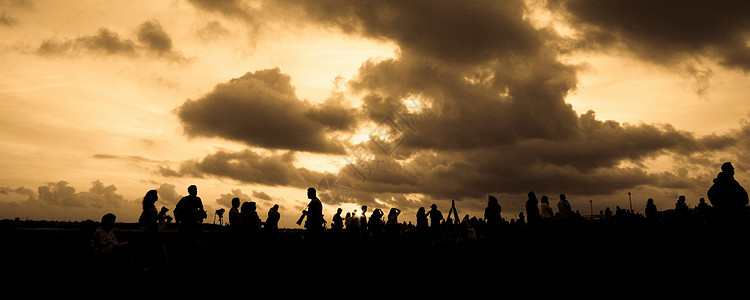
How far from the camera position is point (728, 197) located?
8.84 m

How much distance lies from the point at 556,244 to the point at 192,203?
11.5 m

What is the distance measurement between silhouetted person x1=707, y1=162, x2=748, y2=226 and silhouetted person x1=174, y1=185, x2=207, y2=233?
39.1 ft

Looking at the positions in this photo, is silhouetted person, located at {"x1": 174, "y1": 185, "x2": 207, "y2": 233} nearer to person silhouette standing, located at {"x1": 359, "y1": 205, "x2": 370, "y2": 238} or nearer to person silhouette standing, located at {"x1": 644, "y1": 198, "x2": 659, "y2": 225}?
person silhouette standing, located at {"x1": 359, "y1": 205, "x2": 370, "y2": 238}

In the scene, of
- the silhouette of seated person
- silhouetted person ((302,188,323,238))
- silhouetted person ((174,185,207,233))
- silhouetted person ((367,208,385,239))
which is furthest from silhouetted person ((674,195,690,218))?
the silhouette of seated person

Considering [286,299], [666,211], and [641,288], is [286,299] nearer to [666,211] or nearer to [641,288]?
[641,288]

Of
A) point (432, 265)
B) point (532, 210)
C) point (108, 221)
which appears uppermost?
point (532, 210)

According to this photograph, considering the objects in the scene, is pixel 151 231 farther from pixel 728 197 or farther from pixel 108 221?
pixel 728 197

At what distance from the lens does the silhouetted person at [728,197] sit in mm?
8742

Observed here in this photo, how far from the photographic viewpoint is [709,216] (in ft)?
56.2

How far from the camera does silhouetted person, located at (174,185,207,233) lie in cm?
1145

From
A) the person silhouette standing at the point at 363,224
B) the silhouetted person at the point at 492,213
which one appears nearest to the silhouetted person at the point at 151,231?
the silhouetted person at the point at 492,213

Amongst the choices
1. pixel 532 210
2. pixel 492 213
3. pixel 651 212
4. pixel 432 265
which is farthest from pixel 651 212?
pixel 432 265

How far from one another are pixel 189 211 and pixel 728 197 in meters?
12.4

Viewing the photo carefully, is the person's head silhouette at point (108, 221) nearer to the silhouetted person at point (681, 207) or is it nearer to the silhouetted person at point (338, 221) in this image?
Answer: the silhouetted person at point (338, 221)
